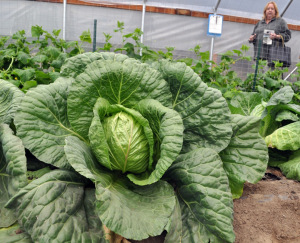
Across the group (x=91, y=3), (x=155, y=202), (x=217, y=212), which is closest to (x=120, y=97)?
(x=155, y=202)

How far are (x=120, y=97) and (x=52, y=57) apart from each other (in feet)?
6.69

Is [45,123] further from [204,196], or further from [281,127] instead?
[281,127]

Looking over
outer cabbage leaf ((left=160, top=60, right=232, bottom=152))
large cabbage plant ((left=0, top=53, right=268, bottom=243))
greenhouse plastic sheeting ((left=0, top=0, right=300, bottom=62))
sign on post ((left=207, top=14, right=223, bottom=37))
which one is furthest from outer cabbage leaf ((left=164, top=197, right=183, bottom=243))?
sign on post ((left=207, top=14, right=223, bottom=37))

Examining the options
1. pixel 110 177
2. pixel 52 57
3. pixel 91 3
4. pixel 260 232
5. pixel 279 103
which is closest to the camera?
pixel 110 177

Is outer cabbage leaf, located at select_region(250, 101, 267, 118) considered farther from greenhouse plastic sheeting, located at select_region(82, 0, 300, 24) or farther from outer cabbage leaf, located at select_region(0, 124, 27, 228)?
greenhouse plastic sheeting, located at select_region(82, 0, 300, 24)

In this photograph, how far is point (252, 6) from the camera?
29.9 feet

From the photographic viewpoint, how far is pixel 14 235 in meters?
1.55

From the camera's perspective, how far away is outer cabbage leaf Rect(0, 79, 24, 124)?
1.88m

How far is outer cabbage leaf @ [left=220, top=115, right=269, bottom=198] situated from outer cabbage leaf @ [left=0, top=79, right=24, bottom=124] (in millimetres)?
1306

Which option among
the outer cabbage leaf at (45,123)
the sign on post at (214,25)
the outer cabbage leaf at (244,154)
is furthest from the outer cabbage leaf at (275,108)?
the sign on post at (214,25)

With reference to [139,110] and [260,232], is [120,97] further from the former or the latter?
[260,232]

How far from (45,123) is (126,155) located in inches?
19.4

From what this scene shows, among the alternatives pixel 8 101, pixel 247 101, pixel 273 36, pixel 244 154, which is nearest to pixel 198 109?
pixel 244 154

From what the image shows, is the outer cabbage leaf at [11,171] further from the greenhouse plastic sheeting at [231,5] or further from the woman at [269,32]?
the greenhouse plastic sheeting at [231,5]
